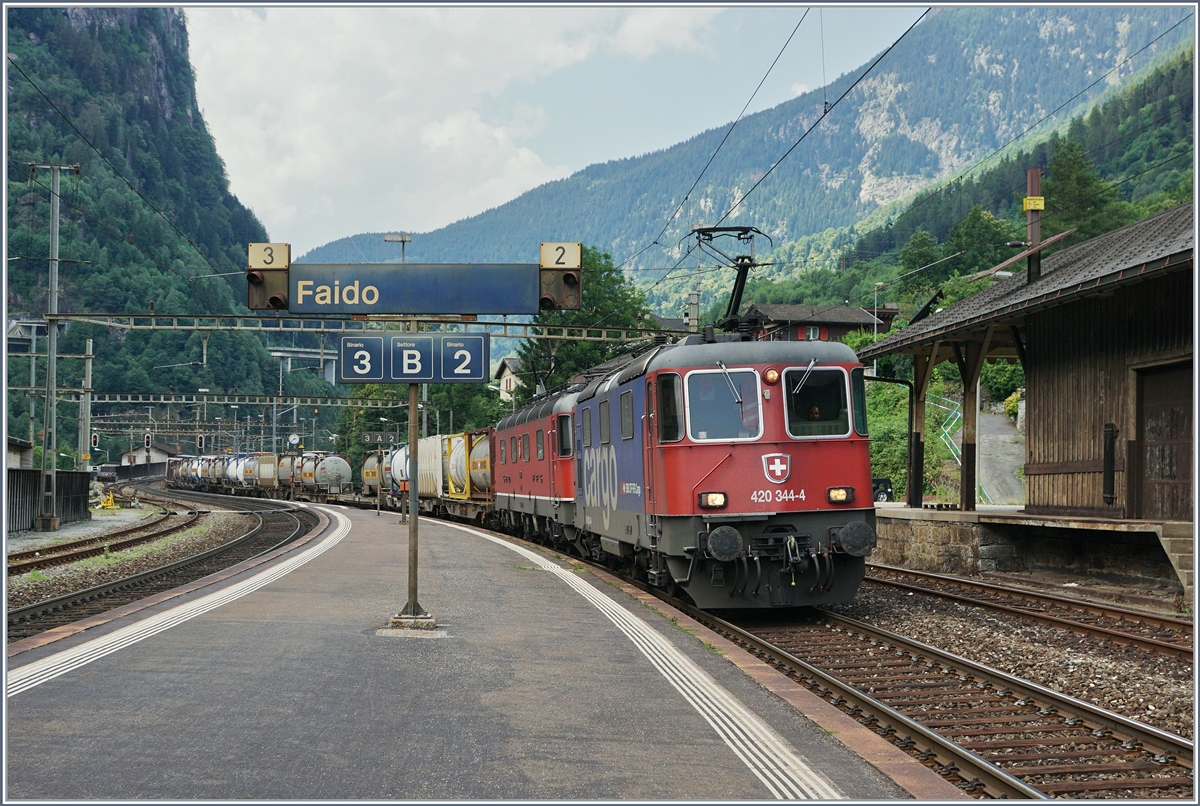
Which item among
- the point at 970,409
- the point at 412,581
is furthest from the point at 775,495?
the point at 970,409

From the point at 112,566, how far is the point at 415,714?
54.9ft

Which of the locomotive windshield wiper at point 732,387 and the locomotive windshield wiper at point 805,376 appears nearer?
the locomotive windshield wiper at point 732,387

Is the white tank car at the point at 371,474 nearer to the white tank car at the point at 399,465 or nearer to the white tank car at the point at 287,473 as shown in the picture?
the white tank car at the point at 399,465

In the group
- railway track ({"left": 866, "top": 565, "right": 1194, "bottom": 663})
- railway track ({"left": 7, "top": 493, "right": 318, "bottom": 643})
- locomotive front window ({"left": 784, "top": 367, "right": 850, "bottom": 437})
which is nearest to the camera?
railway track ({"left": 866, "top": 565, "right": 1194, "bottom": 663})

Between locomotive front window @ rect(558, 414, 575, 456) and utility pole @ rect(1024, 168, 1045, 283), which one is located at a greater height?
utility pole @ rect(1024, 168, 1045, 283)

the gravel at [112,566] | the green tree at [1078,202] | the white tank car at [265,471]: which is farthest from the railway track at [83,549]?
the green tree at [1078,202]

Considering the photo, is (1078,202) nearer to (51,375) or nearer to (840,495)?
(51,375)

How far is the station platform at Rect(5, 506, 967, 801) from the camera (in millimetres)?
5719

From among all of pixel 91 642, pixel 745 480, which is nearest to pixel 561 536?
pixel 745 480

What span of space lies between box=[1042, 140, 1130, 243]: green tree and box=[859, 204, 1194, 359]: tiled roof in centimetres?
6056

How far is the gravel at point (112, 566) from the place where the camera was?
1705cm

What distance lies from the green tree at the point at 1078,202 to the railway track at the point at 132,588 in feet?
210

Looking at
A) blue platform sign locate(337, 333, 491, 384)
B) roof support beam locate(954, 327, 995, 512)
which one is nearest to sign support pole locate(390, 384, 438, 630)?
A: blue platform sign locate(337, 333, 491, 384)

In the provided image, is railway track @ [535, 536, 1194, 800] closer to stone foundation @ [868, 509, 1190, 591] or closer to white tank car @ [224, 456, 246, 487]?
stone foundation @ [868, 509, 1190, 591]
